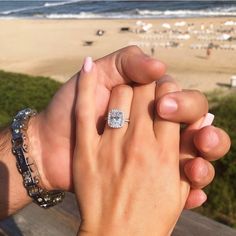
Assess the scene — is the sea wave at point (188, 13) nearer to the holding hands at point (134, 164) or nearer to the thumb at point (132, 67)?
the thumb at point (132, 67)

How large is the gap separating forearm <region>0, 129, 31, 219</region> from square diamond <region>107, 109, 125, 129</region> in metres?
0.62

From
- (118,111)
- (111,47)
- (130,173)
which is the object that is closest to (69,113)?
(118,111)

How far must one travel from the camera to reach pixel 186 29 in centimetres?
3622

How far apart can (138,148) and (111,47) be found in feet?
95.3

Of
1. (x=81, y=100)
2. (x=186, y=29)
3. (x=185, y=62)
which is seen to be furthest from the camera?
(x=186, y=29)

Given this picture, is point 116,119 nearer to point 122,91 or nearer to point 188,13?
point 122,91

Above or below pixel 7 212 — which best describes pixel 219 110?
below

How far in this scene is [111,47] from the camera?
30406mm

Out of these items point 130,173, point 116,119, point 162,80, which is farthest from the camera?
point 162,80

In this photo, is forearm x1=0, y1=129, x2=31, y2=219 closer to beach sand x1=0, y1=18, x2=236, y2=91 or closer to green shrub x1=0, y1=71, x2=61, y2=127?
green shrub x1=0, y1=71, x2=61, y2=127

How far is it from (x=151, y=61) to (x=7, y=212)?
1.03m

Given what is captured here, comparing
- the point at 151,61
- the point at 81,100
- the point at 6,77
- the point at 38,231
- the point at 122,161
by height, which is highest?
the point at 151,61

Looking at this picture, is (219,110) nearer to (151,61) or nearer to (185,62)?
(151,61)

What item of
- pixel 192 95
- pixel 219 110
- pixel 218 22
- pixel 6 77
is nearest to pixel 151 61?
pixel 192 95
